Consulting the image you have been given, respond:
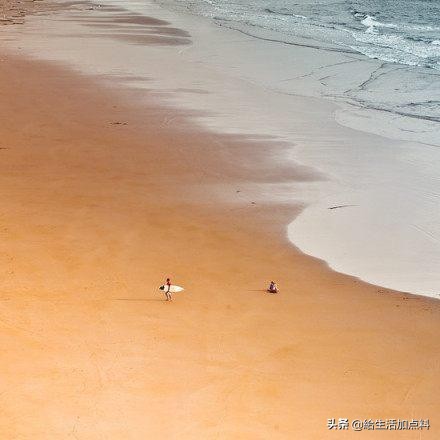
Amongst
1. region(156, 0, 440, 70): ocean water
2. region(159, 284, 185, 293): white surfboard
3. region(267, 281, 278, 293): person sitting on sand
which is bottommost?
region(156, 0, 440, 70): ocean water

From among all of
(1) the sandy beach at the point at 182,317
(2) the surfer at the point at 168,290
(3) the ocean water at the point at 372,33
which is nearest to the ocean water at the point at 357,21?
(3) the ocean water at the point at 372,33

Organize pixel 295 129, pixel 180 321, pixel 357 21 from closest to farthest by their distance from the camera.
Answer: pixel 180 321
pixel 295 129
pixel 357 21

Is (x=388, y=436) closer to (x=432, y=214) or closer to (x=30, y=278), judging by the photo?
(x=30, y=278)

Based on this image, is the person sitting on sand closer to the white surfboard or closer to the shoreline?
the white surfboard

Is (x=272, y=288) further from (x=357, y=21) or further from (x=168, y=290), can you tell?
(x=357, y=21)

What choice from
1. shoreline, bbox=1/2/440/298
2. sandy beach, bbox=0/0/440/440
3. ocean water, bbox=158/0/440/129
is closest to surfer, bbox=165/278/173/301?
sandy beach, bbox=0/0/440/440

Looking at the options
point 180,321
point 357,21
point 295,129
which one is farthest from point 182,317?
point 357,21

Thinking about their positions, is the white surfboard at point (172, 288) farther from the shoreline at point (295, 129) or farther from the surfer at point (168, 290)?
the shoreline at point (295, 129)

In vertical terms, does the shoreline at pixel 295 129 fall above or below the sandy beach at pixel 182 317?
below
